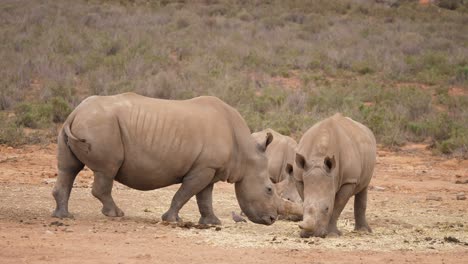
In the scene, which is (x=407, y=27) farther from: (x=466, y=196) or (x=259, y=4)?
(x=466, y=196)

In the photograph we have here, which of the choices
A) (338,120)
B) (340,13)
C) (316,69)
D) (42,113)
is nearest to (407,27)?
(340,13)

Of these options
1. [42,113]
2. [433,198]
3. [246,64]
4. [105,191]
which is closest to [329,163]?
[105,191]

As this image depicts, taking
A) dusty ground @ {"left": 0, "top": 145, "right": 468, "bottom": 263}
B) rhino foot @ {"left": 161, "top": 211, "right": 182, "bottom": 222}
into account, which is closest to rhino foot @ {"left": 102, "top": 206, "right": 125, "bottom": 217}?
dusty ground @ {"left": 0, "top": 145, "right": 468, "bottom": 263}

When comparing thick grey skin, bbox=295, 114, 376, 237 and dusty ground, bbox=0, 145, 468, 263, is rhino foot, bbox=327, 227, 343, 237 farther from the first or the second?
dusty ground, bbox=0, 145, 468, 263

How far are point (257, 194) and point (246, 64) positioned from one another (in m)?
17.5

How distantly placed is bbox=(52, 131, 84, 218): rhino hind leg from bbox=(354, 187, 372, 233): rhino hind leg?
11.4 feet

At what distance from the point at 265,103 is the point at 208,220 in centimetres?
1151

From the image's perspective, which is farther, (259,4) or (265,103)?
(259,4)

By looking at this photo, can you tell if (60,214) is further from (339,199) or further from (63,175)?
(339,199)

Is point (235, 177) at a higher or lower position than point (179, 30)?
higher

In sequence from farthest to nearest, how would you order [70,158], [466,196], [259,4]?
[259,4] → [466,196] → [70,158]

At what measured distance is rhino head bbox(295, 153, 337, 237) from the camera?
991cm

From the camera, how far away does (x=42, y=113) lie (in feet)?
65.5

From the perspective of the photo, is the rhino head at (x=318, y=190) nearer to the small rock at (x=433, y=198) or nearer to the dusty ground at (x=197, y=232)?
the dusty ground at (x=197, y=232)
